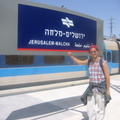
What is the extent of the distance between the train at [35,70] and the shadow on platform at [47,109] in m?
2.90

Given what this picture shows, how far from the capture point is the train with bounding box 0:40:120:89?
874 centimetres

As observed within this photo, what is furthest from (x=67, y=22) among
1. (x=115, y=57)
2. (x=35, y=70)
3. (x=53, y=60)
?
(x=115, y=57)

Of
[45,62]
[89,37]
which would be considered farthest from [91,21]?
[45,62]

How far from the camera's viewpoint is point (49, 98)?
7254mm

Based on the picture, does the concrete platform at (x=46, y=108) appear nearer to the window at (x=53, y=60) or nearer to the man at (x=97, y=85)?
the man at (x=97, y=85)

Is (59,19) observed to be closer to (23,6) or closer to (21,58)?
(23,6)

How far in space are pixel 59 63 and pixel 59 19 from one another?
301 inches

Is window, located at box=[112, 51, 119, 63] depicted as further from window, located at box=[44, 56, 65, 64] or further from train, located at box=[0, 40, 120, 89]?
window, located at box=[44, 56, 65, 64]

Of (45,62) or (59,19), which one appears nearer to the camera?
(59,19)

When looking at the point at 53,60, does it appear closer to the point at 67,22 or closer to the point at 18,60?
the point at 18,60

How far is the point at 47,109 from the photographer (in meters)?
5.79

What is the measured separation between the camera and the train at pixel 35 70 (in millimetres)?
8742

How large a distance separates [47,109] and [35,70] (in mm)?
4222

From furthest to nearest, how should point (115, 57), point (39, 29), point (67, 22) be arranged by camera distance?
point (115, 57)
point (67, 22)
point (39, 29)
